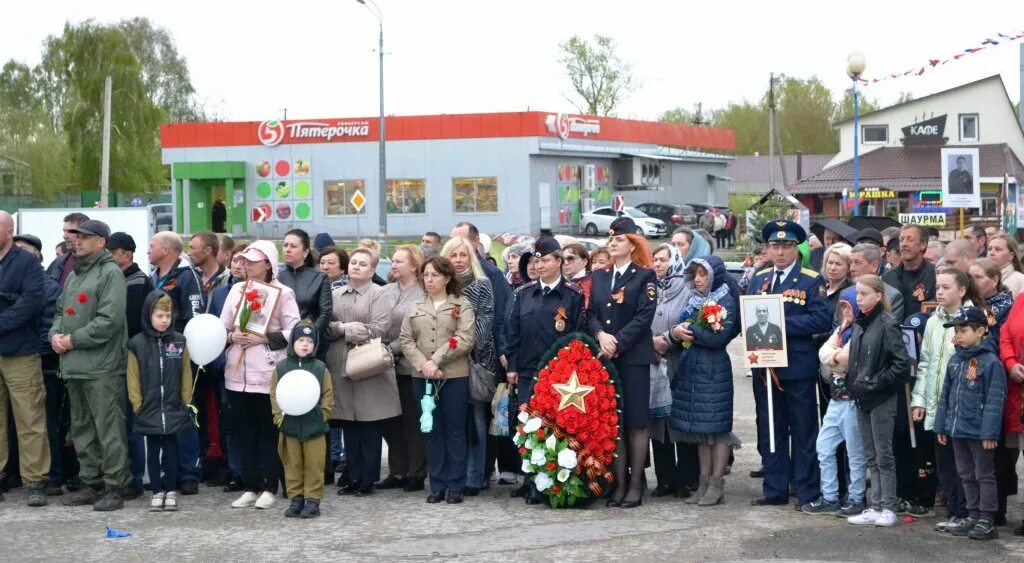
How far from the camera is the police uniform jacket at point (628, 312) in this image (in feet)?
28.8

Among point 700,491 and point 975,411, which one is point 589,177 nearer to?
point 700,491

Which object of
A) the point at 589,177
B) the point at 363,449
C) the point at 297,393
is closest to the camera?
the point at 297,393

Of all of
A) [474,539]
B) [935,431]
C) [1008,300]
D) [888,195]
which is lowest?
[474,539]

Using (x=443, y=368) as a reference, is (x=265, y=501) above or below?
below

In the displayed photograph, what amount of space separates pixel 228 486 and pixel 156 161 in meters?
55.7

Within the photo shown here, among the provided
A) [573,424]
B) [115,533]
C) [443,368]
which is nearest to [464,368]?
[443,368]

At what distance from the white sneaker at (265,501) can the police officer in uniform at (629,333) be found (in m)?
2.43

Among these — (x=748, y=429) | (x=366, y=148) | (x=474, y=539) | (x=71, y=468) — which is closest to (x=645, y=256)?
(x=474, y=539)

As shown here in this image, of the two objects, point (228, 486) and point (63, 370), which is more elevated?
point (63, 370)

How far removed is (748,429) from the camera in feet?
39.4

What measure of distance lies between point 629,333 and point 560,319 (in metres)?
0.52

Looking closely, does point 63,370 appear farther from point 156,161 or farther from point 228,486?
point 156,161

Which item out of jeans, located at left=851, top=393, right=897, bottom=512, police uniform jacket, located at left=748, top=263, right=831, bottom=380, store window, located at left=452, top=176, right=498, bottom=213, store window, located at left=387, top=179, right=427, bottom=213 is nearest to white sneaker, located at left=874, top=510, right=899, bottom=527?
jeans, located at left=851, top=393, right=897, bottom=512

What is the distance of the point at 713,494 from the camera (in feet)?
29.0
